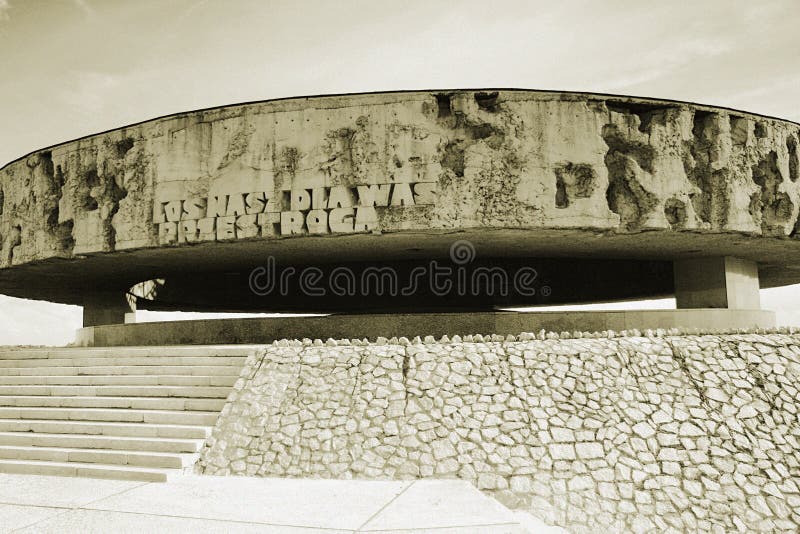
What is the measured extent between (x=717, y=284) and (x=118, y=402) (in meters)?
Answer: 11.0

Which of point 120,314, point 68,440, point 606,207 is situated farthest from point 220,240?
point 120,314

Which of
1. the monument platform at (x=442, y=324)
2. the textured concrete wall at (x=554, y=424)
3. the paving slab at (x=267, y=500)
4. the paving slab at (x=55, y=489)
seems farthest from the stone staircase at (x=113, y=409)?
the monument platform at (x=442, y=324)

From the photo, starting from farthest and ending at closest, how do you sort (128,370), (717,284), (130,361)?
(717,284)
(130,361)
(128,370)

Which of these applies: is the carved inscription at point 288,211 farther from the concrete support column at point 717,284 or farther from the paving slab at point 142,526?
the concrete support column at point 717,284

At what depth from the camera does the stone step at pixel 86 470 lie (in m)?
5.95

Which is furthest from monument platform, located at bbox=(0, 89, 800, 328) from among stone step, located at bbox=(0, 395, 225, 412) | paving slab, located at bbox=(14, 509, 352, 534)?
paving slab, located at bbox=(14, 509, 352, 534)

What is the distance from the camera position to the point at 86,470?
6199 millimetres

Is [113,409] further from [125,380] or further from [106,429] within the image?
[125,380]

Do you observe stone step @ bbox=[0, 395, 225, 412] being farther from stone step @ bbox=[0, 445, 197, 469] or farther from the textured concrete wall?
stone step @ bbox=[0, 445, 197, 469]

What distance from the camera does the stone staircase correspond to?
21.0 feet

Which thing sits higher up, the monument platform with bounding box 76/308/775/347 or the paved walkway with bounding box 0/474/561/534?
the monument platform with bounding box 76/308/775/347

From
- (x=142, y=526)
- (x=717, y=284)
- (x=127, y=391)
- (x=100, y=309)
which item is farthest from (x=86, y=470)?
(x=100, y=309)

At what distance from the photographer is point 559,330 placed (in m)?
10.8

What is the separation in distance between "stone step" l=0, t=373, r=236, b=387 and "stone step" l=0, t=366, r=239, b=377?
136 millimetres
